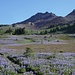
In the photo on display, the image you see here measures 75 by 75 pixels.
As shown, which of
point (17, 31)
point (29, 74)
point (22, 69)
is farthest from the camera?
point (17, 31)

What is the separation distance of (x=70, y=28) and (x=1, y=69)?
14295 cm

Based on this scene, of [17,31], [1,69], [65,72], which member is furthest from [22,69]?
[17,31]

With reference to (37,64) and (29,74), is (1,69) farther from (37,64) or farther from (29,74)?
(37,64)

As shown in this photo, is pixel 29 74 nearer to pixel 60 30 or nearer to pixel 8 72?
pixel 8 72

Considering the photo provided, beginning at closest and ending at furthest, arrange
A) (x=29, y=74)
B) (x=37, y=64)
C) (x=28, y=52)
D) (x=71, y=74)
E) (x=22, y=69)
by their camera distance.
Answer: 1. (x=29, y=74)
2. (x=71, y=74)
3. (x=22, y=69)
4. (x=37, y=64)
5. (x=28, y=52)

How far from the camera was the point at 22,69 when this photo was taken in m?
19.9

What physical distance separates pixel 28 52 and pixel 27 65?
331 inches

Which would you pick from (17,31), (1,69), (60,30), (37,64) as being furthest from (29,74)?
(60,30)

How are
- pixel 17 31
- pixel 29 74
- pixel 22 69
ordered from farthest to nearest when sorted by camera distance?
1. pixel 17 31
2. pixel 22 69
3. pixel 29 74

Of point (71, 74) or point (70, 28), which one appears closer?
point (71, 74)

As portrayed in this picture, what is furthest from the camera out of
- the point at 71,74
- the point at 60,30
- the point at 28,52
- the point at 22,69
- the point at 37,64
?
the point at 60,30

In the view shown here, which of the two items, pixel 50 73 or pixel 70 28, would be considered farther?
pixel 70 28

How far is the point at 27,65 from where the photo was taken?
2248 cm

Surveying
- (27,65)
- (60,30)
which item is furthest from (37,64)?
(60,30)
